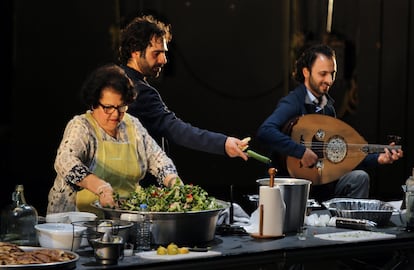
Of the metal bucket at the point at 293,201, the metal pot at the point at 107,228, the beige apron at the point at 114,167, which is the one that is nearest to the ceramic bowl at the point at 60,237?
the metal pot at the point at 107,228

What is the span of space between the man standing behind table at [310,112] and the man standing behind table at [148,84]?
25.1 inches

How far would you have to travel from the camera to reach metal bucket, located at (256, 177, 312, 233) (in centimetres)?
397

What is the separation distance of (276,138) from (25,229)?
2.40 meters

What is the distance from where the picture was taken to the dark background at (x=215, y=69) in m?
4.72

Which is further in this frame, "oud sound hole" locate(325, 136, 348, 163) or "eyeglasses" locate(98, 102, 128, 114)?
"oud sound hole" locate(325, 136, 348, 163)

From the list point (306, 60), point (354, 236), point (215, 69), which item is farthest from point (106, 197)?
point (306, 60)

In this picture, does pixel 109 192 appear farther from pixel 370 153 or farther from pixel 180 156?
pixel 370 153

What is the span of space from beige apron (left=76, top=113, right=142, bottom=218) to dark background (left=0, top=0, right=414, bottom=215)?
525mm

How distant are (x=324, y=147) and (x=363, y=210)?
1.29 meters

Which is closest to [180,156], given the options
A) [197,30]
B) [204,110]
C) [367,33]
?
[204,110]

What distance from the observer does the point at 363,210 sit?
4.36 meters

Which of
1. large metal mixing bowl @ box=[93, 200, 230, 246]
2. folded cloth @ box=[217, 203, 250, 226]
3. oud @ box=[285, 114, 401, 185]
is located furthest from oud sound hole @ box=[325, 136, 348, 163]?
large metal mixing bowl @ box=[93, 200, 230, 246]

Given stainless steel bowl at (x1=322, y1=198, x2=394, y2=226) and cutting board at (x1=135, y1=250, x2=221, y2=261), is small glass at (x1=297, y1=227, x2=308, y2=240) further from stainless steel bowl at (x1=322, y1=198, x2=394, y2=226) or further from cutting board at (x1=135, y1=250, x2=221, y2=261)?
cutting board at (x1=135, y1=250, x2=221, y2=261)

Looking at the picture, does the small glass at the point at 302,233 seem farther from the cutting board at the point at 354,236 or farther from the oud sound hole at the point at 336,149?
the oud sound hole at the point at 336,149
